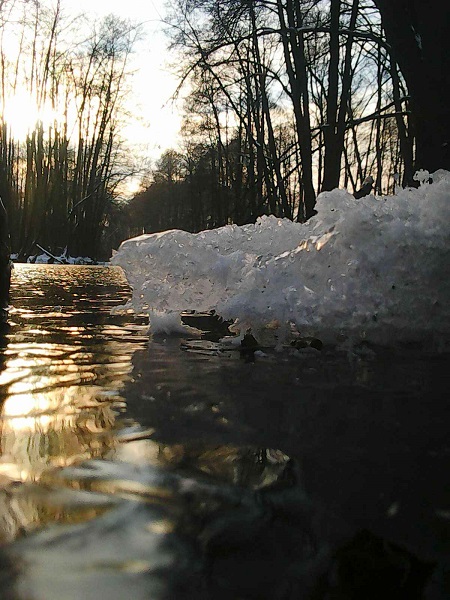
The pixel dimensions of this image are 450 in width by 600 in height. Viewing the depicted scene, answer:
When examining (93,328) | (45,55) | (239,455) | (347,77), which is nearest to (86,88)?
(45,55)

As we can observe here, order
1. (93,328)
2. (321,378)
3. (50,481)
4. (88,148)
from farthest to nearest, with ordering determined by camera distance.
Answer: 1. (88,148)
2. (93,328)
3. (321,378)
4. (50,481)

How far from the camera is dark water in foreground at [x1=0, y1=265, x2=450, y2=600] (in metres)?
0.68

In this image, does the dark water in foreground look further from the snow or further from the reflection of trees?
the snow

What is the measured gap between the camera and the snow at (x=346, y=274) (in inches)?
96.3

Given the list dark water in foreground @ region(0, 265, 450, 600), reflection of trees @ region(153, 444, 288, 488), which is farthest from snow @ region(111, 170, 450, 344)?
reflection of trees @ region(153, 444, 288, 488)

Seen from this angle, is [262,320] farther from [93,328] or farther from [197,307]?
[93,328]

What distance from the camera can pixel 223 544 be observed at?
76 cm

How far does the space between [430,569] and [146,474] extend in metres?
Answer: 0.50

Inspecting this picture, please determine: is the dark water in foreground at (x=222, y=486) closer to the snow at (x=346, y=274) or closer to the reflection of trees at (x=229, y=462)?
the reflection of trees at (x=229, y=462)

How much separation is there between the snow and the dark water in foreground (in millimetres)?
618

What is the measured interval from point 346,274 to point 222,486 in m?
1.71

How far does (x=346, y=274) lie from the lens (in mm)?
2525

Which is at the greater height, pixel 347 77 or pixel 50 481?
pixel 347 77

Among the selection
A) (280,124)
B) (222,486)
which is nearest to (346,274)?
(222,486)
